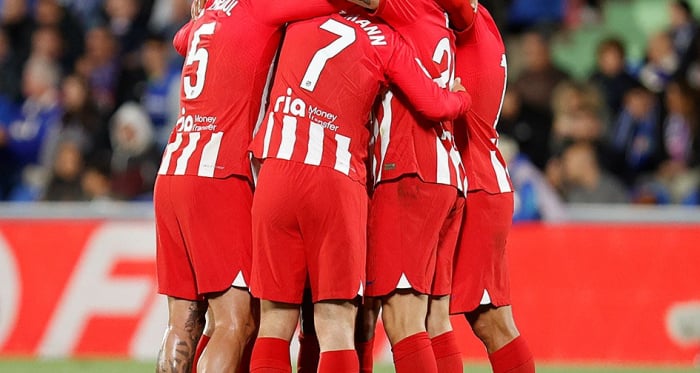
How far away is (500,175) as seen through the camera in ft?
21.1

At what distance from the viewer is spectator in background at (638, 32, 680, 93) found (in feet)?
39.6

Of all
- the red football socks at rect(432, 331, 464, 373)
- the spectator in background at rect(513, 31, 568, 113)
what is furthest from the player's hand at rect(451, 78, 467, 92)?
Result: the spectator in background at rect(513, 31, 568, 113)

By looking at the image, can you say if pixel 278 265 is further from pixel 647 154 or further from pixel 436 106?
pixel 647 154

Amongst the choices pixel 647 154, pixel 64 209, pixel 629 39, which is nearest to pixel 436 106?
pixel 64 209

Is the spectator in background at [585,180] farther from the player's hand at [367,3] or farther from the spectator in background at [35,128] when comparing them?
the player's hand at [367,3]

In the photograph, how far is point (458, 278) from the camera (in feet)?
20.8

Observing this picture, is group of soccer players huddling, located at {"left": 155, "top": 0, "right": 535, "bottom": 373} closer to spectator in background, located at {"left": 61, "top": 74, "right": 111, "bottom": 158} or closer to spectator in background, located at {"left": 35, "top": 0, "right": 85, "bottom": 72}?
spectator in background, located at {"left": 61, "top": 74, "right": 111, "bottom": 158}

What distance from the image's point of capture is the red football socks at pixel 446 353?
6105 millimetres

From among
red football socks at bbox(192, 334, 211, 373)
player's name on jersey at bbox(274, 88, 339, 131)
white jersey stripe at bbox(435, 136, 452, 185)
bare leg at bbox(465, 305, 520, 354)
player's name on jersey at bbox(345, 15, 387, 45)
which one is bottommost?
bare leg at bbox(465, 305, 520, 354)

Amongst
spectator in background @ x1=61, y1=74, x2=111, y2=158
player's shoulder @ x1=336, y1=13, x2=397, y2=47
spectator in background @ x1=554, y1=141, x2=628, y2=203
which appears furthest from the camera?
spectator in background @ x1=61, y1=74, x2=111, y2=158

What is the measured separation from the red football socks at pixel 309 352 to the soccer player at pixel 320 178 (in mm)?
606

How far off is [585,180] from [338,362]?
19.6ft

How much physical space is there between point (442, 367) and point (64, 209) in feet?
17.0

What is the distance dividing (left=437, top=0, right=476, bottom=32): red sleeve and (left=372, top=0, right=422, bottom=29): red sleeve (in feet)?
0.50
